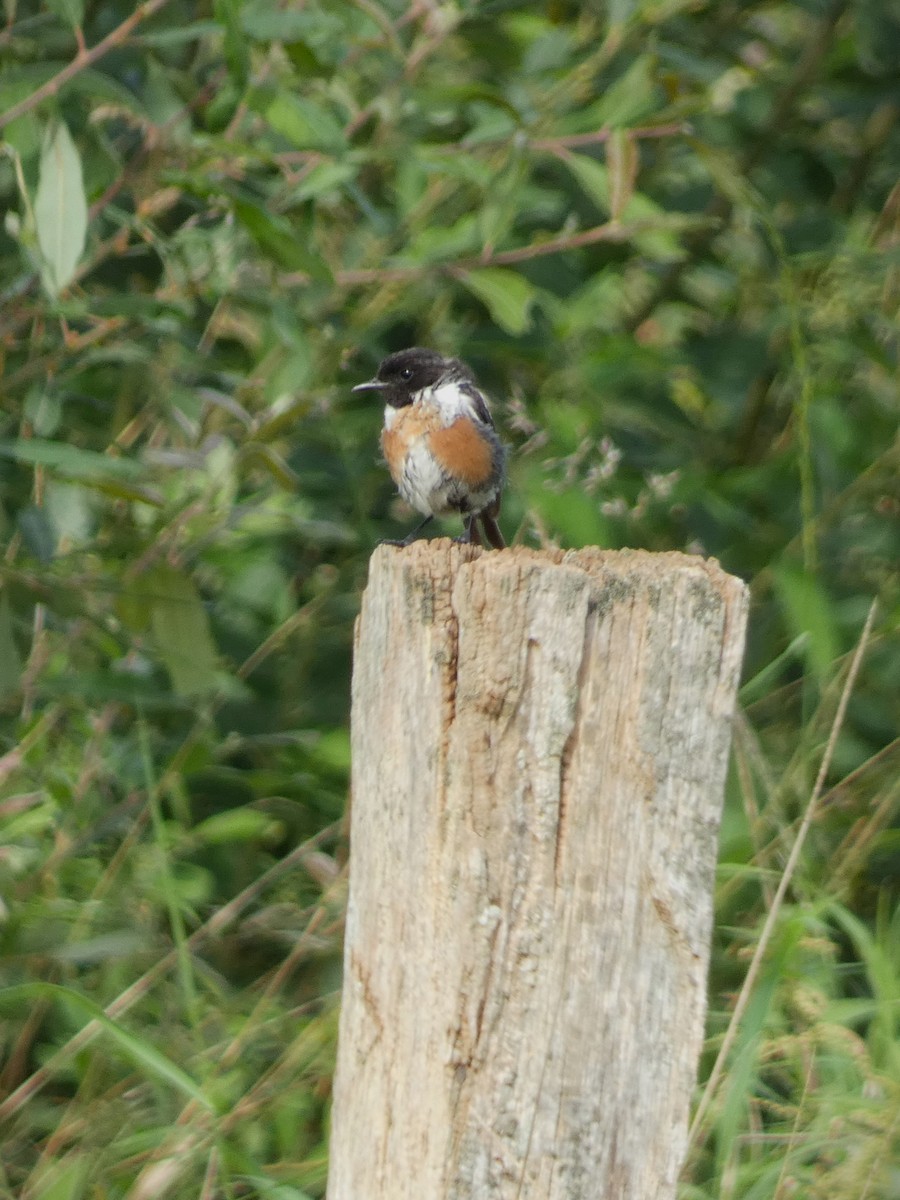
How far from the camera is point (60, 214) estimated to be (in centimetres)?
316

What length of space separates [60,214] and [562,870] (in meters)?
1.69

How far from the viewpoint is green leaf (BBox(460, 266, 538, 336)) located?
3920 millimetres

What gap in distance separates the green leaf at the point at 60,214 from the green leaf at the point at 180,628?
2.14 feet

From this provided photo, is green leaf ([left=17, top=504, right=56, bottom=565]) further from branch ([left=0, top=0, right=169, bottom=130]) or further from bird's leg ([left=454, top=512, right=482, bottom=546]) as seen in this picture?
bird's leg ([left=454, top=512, right=482, bottom=546])

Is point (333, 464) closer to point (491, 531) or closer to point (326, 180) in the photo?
point (491, 531)

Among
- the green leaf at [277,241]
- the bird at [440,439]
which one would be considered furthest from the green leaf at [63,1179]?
the green leaf at [277,241]

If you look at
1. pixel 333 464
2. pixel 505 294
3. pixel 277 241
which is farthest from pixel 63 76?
pixel 333 464

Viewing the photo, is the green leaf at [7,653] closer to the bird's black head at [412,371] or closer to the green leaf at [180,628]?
the green leaf at [180,628]

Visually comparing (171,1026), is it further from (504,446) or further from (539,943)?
(539,943)

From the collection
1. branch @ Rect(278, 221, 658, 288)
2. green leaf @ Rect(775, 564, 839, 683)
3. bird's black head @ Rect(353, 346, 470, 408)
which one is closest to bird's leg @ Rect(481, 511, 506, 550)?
bird's black head @ Rect(353, 346, 470, 408)

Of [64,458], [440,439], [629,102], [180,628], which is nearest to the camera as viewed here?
[64,458]

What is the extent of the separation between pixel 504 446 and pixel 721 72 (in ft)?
3.94

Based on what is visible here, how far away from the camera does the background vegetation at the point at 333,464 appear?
137 inches

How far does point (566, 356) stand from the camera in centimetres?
457
